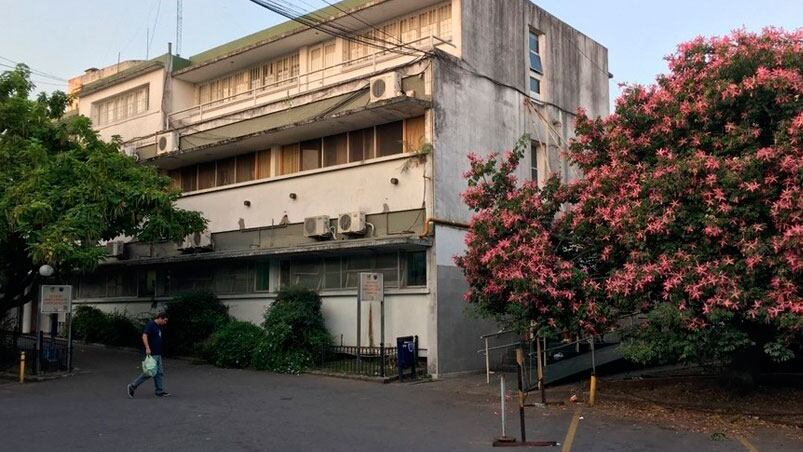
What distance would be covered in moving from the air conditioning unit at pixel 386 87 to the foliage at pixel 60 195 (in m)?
5.97

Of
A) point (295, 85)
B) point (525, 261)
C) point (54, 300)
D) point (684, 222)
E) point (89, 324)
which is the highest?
point (295, 85)

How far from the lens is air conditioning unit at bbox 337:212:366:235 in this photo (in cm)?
1841

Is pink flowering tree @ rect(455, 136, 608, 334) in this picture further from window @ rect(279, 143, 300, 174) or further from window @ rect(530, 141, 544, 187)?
window @ rect(279, 143, 300, 174)

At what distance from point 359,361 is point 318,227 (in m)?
4.02

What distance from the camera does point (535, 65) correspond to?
21.8 metres

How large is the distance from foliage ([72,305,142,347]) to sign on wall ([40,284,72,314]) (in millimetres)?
7233

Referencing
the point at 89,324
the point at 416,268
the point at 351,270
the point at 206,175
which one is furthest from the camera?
the point at 89,324

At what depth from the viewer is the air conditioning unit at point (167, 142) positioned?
23.7 m

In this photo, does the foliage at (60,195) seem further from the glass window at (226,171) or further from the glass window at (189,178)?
the glass window at (189,178)

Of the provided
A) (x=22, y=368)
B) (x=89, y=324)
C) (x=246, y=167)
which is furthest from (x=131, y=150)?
(x=22, y=368)

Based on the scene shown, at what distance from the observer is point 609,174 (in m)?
12.1

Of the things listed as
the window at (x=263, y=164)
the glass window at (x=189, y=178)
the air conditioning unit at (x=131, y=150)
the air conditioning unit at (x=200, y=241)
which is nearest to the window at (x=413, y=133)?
the window at (x=263, y=164)

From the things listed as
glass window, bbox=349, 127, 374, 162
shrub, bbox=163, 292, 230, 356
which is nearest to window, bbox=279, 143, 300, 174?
glass window, bbox=349, 127, 374, 162

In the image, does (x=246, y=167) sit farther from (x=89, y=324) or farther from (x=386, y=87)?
(x=89, y=324)
